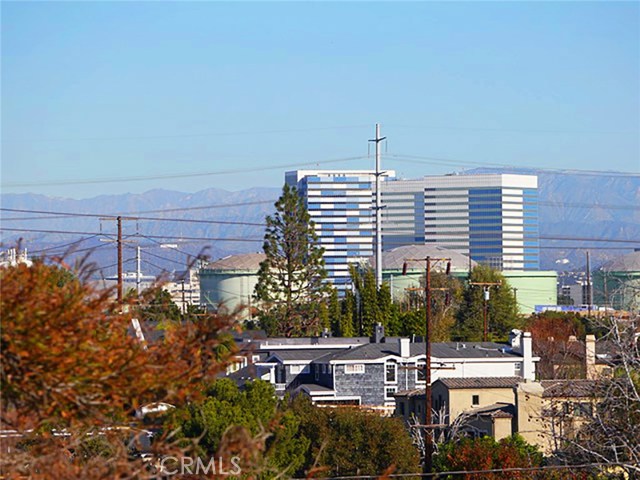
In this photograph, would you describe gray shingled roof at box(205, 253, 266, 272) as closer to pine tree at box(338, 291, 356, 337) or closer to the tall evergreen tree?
pine tree at box(338, 291, 356, 337)

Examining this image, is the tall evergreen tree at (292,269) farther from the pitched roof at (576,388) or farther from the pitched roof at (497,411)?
the pitched roof at (576,388)

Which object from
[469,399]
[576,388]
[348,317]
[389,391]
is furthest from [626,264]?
[576,388]

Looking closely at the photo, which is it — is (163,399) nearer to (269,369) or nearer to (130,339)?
(130,339)

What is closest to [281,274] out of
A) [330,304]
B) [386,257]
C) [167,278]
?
[330,304]

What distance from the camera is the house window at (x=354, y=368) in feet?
167

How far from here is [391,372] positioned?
51562mm

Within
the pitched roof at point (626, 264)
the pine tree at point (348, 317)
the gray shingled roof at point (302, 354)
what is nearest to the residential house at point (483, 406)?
the gray shingled roof at point (302, 354)

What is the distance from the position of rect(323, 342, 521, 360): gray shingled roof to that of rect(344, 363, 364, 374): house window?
0.30 meters

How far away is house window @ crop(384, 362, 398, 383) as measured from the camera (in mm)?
51438

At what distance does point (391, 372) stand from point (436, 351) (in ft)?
14.5

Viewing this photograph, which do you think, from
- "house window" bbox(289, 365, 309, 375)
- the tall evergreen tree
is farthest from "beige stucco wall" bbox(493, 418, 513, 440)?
the tall evergreen tree

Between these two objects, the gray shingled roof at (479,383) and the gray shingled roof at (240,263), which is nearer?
→ the gray shingled roof at (479,383)

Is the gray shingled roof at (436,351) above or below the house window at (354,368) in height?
above

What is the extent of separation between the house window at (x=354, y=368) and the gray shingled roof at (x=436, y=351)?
0.30 m
